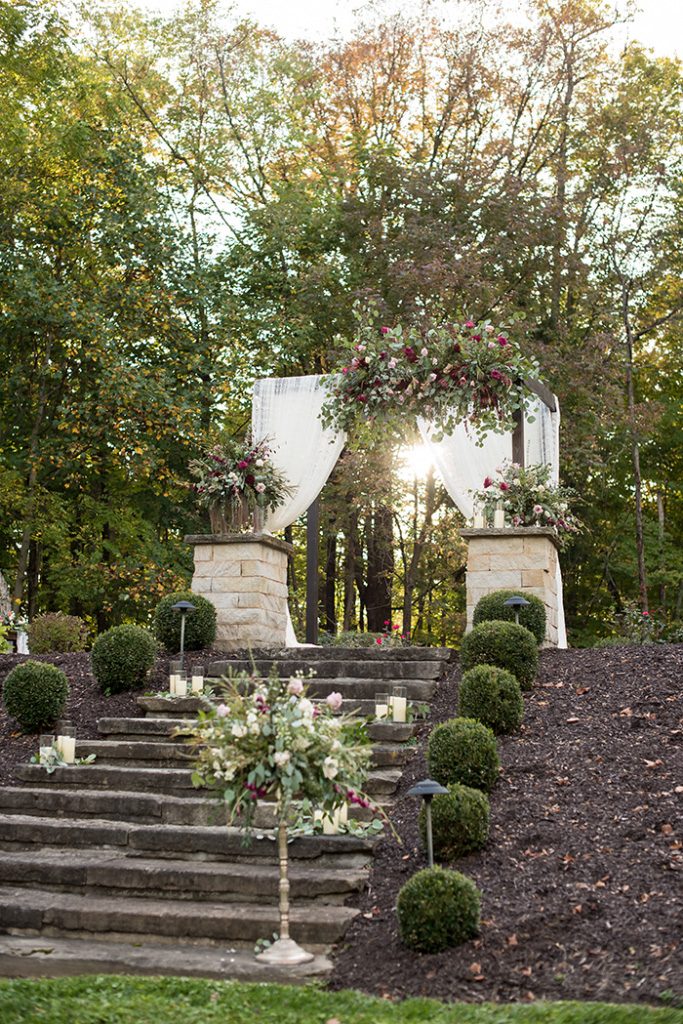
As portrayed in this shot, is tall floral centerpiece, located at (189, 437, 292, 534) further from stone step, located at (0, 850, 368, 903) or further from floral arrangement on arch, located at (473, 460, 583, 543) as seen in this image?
stone step, located at (0, 850, 368, 903)

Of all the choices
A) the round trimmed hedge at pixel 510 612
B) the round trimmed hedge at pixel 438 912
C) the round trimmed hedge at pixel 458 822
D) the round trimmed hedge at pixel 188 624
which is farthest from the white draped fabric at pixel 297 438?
the round trimmed hedge at pixel 438 912

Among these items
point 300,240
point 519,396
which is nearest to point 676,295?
point 300,240

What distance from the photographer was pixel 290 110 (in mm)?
17828

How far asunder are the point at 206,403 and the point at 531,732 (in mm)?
9948

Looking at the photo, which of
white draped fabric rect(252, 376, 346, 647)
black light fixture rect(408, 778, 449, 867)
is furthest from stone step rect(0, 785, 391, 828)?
white draped fabric rect(252, 376, 346, 647)

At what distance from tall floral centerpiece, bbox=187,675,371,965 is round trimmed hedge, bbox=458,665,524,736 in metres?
2.21

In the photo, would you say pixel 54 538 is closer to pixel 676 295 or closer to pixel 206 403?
pixel 206 403

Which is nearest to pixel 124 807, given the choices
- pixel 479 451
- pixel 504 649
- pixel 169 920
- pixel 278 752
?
pixel 169 920

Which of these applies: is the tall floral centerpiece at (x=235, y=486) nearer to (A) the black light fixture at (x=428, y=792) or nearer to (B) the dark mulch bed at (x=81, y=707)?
(B) the dark mulch bed at (x=81, y=707)

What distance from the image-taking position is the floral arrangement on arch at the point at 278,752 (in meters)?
5.05

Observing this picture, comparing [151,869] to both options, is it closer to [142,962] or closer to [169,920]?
[169,920]

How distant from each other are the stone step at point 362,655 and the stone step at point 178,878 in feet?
10.4

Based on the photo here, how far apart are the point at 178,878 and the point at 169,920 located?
393 mm

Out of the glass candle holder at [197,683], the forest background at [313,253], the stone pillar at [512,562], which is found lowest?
the glass candle holder at [197,683]
